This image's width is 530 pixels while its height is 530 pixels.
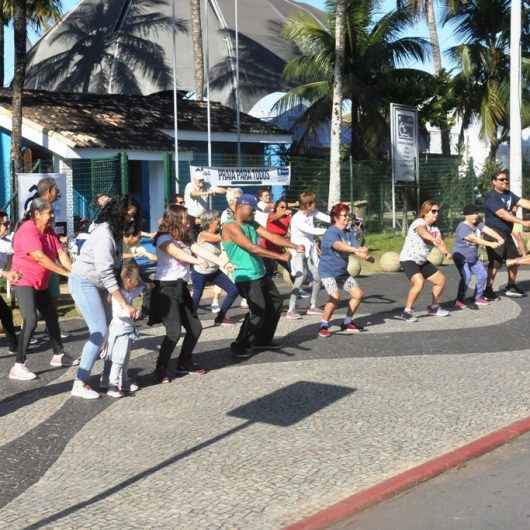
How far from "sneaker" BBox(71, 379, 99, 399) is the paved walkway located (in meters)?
0.12

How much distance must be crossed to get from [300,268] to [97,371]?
3.96 meters

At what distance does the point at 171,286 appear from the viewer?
7.97 metres

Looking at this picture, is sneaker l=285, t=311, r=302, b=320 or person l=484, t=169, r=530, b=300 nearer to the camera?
sneaker l=285, t=311, r=302, b=320

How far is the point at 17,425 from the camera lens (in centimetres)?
686

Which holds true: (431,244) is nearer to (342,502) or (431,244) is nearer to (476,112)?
(342,502)

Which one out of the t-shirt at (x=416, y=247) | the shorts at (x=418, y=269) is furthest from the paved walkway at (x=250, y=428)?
the t-shirt at (x=416, y=247)

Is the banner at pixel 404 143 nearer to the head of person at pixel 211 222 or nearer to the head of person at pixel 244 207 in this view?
the head of person at pixel 211 222

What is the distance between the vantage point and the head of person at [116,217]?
7.36 metres

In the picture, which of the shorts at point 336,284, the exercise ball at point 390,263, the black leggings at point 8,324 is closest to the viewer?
the black leggings at point 8,324

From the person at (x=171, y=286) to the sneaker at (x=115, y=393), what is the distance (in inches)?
21.8

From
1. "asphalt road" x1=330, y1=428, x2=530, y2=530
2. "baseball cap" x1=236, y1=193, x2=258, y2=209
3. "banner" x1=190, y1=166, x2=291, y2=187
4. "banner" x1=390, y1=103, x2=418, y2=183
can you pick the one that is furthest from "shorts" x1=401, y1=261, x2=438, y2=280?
"banner" x1=390, y1=103, x2=418, y2=183

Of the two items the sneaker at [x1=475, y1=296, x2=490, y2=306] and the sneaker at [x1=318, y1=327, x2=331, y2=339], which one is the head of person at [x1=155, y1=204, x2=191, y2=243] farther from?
the sneaker at [x1=475, y1=296, x2=490, y2=306]

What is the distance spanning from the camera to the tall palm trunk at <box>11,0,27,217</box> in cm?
1812

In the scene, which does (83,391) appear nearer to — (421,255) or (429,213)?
(421,255)
